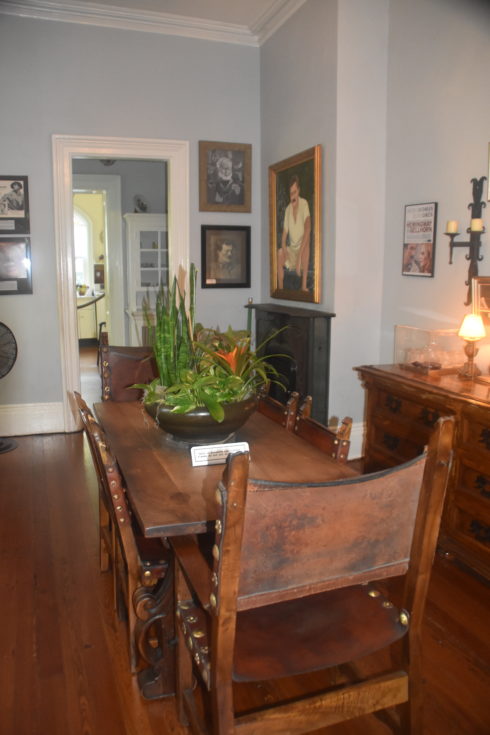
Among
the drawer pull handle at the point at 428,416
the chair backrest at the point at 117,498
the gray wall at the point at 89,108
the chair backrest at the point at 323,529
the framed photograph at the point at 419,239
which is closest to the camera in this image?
the chair backrest at the point at 323,529

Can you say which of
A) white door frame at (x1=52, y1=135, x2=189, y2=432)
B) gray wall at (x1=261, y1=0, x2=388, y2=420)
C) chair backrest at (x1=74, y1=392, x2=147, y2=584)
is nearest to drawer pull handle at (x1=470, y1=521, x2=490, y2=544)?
chair backrest at (x1=74, y1=392, x2=147, y2=584)

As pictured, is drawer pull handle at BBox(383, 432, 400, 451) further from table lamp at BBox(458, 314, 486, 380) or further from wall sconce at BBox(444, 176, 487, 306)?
wall sconce at BBox(444, 176, 487, 306)

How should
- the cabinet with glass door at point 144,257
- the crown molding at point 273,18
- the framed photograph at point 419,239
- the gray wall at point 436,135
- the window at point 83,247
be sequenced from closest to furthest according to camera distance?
the gray wall at point 436,135 → the framed photograph at point 419,239 → the crown molding at point 273,18 → the cabinet with glass door at point 144,257 → the window at point 83,247

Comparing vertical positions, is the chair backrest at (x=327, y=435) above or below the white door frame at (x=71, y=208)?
below

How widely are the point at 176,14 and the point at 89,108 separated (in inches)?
36.5

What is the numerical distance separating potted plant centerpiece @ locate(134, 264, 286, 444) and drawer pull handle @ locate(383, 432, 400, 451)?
1.10 metres

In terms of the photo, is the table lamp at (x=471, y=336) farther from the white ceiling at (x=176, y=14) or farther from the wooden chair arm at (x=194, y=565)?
the white ceiling at (x=176, y=14)

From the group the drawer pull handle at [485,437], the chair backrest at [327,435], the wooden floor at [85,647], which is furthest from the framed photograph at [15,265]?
the drawer pull handle at [485,437]

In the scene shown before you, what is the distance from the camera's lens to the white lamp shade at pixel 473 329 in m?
2.68

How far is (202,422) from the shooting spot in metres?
1.91

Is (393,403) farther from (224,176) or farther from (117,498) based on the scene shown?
(224,176)

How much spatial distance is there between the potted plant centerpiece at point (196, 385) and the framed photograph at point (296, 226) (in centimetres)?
190

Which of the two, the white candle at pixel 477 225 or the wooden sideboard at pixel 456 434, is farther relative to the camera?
the white candle at pixel 477 225

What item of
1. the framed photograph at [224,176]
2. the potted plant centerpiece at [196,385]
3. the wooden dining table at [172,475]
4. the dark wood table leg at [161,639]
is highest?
the framed photograph at [224,176]
